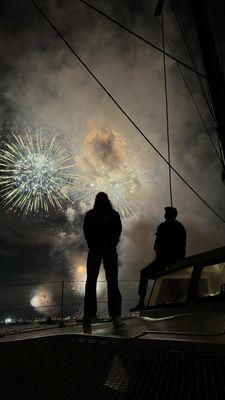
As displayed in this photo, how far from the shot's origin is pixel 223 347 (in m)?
1.81

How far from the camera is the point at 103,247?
5.07 m

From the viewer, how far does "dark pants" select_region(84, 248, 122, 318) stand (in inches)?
197

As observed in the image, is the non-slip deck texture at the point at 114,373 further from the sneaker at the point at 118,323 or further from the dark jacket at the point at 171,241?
the dark jacket at the point at 171,241

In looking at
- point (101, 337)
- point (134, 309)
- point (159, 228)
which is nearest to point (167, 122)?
point (159, 228)

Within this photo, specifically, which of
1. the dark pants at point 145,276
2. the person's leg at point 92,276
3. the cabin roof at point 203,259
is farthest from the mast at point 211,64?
the person's leg at point 92,276

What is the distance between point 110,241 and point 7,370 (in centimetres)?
284

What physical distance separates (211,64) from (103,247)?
583 centimetres

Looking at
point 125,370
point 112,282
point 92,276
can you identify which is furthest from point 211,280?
point 125,370

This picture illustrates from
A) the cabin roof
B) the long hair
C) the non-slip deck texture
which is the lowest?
the non-slip deck texture

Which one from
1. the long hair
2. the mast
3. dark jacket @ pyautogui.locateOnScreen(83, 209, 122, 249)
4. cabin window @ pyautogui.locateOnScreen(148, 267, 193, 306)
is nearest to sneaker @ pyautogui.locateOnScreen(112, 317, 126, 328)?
cabin window @ pyautogui.locateOnScreen(148, 267, 193, 306)

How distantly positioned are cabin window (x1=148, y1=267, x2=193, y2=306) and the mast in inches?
138

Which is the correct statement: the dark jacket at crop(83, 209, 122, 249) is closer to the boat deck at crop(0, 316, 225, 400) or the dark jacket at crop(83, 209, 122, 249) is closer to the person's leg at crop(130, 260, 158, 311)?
the person's leg at crop(130, 260, 158, 311)

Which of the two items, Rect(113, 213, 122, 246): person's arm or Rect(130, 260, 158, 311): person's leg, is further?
Rect(130, 260, 158, 311): person's leg

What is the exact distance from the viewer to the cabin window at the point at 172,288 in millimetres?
4988
